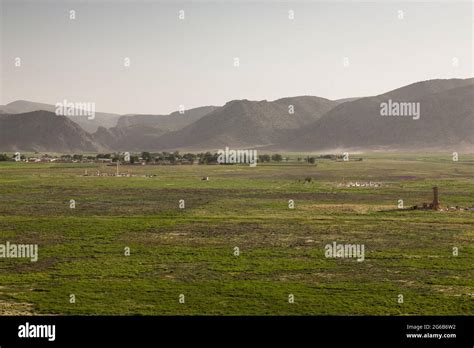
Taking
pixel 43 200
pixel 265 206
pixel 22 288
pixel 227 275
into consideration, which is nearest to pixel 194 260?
pixel 227 275

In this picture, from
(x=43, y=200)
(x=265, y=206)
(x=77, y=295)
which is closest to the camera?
(x=77, y=295)

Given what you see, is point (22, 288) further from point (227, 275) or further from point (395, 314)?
point (395, 314)
